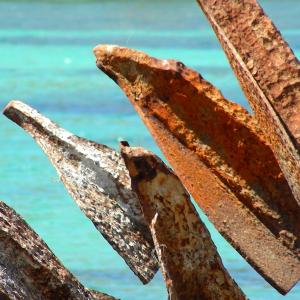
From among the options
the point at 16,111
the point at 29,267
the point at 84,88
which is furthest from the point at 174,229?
the point at 84,88

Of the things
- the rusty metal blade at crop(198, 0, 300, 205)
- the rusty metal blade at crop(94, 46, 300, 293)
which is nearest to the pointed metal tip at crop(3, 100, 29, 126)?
the rusty metal blade at crop(94, 46, 300, 293)

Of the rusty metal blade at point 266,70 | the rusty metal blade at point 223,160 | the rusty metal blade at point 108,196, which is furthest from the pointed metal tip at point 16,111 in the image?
the rusty metal blade at point 266,70

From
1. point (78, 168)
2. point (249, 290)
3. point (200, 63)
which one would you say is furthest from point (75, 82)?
point (78, 168)

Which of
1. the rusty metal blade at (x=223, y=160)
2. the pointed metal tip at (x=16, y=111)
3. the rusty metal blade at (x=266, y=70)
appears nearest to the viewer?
the rusty metal blade at (x=266, y=70)

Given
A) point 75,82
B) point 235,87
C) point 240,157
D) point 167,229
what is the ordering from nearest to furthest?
1. point 167,229
2. point 240,157
3. point 235,87
4. point 75,82

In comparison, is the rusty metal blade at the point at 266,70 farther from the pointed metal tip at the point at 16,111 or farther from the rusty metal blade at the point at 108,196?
the pointed metal tip at the point at 16,111

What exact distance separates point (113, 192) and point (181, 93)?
0.28 m

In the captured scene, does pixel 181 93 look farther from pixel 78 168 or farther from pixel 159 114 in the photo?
pixel 78 168

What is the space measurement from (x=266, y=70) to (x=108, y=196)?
60 centimetres

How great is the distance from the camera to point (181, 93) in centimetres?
305

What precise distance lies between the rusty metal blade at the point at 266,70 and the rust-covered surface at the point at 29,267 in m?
0.55

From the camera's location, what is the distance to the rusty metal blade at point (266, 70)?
2627 millimetres

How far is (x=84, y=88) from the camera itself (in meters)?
8.17

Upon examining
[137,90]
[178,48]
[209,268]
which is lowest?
[209,268]
